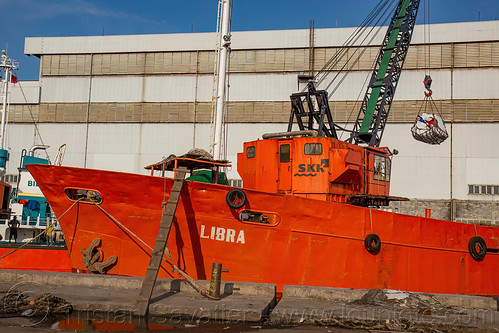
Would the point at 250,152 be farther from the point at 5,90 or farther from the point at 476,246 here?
the point at 5,90

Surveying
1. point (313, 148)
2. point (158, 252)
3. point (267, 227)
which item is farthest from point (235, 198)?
point (313, 148)

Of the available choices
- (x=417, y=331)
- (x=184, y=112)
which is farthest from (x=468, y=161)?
(x=417, y=331)

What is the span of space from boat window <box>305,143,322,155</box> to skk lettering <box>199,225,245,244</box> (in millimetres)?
3395

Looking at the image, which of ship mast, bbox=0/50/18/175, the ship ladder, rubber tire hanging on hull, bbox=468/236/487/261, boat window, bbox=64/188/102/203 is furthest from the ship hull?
ship mast, bbox=0/50/18/175

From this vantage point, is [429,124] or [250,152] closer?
[250,152]

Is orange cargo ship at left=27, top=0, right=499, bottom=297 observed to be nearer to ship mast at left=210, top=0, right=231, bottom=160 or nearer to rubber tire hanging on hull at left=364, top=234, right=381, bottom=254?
rubber tire hanging on hull at left=364, top=234, right=381, bottom=254

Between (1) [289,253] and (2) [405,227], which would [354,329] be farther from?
(2) [405,227]

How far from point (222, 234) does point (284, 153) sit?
11.6 feet

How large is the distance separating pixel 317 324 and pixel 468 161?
3398 cm

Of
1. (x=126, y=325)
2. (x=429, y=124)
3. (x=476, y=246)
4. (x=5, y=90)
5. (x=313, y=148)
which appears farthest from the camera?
(x=429, y=124)

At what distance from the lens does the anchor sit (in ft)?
37.4

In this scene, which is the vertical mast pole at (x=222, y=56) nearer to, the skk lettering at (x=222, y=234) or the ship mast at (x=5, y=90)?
the skk lettering at (x=222, y=234)

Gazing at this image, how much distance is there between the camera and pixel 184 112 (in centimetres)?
4122

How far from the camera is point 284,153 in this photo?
13.9 m
